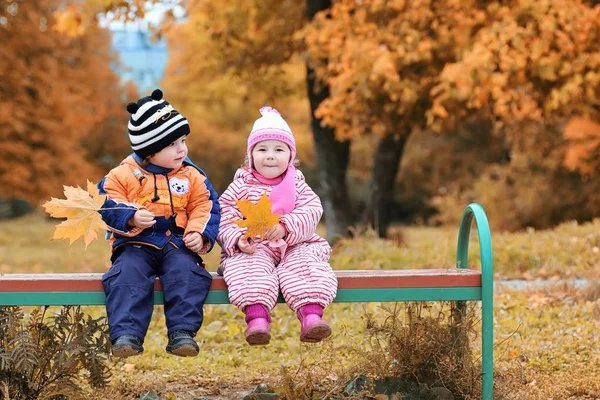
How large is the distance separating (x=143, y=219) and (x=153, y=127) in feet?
1.36

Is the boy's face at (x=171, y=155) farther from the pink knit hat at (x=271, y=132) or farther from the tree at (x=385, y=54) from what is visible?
the tree at (x=385, y=54)

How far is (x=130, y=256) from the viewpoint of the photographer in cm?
338

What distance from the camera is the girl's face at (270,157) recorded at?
12.0ft

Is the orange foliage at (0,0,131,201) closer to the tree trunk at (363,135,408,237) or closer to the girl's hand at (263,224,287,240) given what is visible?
the tree trunk at (363,135,408,237)

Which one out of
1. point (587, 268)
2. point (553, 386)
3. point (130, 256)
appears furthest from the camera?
point (587, 268)

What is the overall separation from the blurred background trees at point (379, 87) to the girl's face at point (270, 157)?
15.4 ft

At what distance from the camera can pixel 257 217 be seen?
3338mm

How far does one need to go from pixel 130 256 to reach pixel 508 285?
4086mm

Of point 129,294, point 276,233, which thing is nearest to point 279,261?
point 276,233

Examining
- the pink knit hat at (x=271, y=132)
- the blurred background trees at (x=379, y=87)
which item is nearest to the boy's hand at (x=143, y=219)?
the pink knit hat at (x=271, y=132)

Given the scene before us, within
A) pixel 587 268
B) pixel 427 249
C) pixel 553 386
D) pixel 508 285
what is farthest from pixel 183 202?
pixel 427 249

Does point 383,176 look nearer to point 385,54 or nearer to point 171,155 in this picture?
point 385,54

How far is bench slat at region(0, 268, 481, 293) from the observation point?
10.8 ft

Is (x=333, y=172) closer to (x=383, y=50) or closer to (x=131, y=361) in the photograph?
(x=383, y=50)
